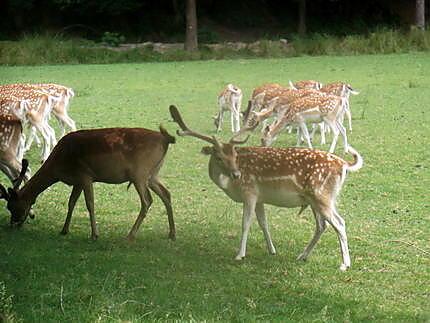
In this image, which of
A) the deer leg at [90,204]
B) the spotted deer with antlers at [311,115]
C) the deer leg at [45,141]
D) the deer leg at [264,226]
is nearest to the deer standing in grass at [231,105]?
the spotted deer with antlers at [311,115]

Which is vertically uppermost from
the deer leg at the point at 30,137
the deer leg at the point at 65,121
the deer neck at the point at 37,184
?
the deer neck at the point at 37,184

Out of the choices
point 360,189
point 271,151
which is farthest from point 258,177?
point 360,189

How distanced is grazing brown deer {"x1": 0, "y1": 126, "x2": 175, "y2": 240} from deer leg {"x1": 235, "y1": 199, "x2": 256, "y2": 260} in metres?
0.75

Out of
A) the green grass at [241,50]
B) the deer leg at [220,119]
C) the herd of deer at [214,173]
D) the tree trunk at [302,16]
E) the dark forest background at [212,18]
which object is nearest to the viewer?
the herd of deer at [214,173]

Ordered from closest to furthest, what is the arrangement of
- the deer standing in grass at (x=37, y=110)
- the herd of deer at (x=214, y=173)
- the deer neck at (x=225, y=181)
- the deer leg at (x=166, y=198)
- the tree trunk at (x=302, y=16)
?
the herd of deer at (x=214, y=173) < the deer neck at (x=225, y=181) < the deer leg at (x=166, y=198) < the deer standing in grass at (x=37, y=110) < the tree trunk at (x=302, y=16)

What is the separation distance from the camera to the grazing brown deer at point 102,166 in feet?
22.3

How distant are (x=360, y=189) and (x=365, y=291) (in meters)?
3.38

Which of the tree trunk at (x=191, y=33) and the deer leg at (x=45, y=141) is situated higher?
the deer leg at (x=45, y=141)

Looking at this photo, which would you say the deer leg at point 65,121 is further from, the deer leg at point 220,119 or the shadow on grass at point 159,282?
the shadow on grass at point 159,282

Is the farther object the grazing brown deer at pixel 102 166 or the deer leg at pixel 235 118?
the deer leg at pixel 235 118

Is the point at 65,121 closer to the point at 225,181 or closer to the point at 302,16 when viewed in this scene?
the point at 225,181

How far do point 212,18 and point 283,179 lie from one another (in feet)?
90.7

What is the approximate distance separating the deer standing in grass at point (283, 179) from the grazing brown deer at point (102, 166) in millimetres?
340

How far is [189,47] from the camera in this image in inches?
1108
